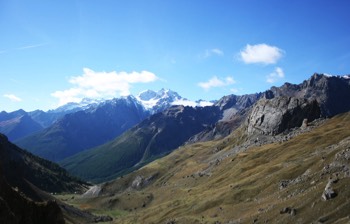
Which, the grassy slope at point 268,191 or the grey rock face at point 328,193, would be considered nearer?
the grey rock face at point 328,193

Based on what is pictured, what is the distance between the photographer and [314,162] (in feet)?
353

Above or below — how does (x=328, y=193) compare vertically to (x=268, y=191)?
above

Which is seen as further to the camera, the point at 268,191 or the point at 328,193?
the point at 268,191

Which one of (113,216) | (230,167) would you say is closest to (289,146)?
(230,167)

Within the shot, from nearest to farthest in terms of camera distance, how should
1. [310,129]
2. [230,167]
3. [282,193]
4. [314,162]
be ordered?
[282,193]
[314,162]
[230,167]
[310,129]

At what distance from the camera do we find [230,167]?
172 m

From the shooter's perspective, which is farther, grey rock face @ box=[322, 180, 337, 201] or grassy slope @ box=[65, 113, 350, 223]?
grassy slope @ box=[65, 113, 350, 223]

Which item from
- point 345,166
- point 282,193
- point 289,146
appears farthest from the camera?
point 289,146

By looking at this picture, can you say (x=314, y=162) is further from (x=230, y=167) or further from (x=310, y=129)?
(x=310, y=129)

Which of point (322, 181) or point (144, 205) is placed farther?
point (144, 205)

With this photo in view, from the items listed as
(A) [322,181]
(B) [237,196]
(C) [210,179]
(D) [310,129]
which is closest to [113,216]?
(C) [210,179]

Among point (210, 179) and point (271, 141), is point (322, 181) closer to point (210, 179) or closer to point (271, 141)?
point (210, 179)

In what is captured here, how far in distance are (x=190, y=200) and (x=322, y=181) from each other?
59.5 m

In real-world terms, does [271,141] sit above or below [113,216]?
above
